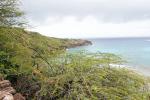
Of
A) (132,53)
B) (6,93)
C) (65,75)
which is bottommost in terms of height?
(132,53)

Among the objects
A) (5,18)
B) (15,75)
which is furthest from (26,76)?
(5,18)

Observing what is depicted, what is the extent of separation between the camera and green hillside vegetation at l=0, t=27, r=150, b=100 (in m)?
8.26

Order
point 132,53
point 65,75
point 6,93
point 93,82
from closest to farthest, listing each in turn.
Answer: point 6,93 → point 93,82 → point 65,75 → point 132,53

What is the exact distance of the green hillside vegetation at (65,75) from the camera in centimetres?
826

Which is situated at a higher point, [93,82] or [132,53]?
[93,82]

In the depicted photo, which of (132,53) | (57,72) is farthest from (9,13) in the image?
(132,53)

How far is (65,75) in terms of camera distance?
862 centimetres

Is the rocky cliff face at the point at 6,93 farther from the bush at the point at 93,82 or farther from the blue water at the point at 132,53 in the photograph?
the blue water at the point at 132,53

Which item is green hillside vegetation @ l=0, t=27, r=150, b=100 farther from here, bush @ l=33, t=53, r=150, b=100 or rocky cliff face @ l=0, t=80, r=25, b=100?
rocky cliff face @ l=0, t=80, r=25, b=100

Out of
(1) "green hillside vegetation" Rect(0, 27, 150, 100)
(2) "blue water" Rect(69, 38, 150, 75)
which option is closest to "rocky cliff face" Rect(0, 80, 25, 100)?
(1) "green hillside vegetation" Rect(0, 27, 150, 100)

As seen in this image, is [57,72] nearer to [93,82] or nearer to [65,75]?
[65,75]

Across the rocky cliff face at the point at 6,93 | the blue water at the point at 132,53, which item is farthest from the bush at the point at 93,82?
the blue water at the point at 132,53

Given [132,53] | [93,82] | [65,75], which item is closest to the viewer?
[93,82]

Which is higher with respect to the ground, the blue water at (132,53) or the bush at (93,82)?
the bush at (93,82)
